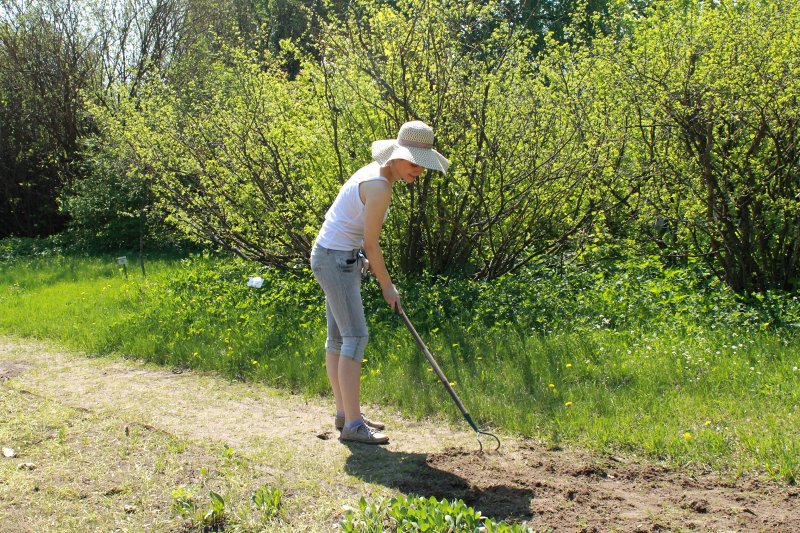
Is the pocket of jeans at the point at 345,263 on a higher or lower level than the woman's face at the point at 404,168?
lower

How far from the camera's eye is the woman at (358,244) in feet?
15.9

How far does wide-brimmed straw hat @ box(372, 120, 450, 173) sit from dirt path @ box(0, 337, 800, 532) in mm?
1783

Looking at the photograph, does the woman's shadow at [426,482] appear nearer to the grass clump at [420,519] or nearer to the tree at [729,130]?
the grass clump at [420,519]

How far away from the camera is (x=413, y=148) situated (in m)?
4.95

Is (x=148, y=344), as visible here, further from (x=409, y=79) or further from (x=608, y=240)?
(x=608, y=240)

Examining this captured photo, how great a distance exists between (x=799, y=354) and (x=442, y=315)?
120 inches

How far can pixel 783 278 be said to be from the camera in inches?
297

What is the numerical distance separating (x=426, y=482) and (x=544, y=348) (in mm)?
2441

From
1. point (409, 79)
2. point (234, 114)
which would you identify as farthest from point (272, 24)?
point (409, 79)

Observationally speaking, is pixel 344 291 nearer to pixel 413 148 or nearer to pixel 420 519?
pixel 413 148

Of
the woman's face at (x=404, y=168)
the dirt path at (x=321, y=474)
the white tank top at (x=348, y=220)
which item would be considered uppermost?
the woman's face at (x=404, y=168)

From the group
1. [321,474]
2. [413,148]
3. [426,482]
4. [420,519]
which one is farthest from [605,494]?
[413,148]

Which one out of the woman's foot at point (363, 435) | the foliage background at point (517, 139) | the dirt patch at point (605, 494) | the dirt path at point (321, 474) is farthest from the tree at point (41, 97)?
the dirt patch at point (605, 494)

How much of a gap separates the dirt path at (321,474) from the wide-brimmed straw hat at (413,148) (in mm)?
1783
